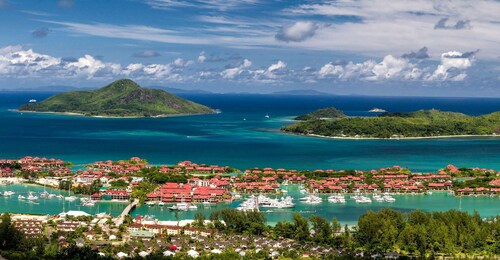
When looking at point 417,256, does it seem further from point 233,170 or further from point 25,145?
point 25,145

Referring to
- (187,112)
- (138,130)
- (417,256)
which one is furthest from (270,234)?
(187,112)

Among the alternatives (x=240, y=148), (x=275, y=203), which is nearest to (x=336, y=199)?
(x=275, y=203)

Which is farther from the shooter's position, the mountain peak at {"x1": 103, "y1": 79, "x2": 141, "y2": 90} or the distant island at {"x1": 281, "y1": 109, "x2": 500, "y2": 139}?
the mountain peak at {"x1": 103, "y1": 79, "x2": 141, "y2": 90}

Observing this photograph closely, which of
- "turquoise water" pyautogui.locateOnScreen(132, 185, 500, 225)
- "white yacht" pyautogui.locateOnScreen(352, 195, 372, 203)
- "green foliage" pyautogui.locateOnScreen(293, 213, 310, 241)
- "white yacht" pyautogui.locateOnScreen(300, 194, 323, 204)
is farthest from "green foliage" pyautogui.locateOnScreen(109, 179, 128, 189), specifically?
"green foliage" pyautogui.locateOnScreen(293, 213, 310, 241)

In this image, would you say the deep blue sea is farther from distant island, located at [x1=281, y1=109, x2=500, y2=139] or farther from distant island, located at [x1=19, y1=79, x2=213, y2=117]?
distant island, located at [x1=19, y1=79, x2=213, y2=117]

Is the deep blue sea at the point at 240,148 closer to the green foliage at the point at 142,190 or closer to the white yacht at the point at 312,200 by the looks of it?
the green foliage at the point at 142,190

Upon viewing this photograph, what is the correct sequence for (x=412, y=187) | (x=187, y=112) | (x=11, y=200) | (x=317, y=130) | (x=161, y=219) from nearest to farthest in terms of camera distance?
(x=161, y=219)
(x=11, y=200)
(x=412, y=187)
(x=317, y=130)
(x=187, y=112)

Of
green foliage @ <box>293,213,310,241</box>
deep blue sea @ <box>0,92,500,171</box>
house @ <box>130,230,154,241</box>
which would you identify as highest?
deep blue sea @ <box>0,92,500,171</box>
